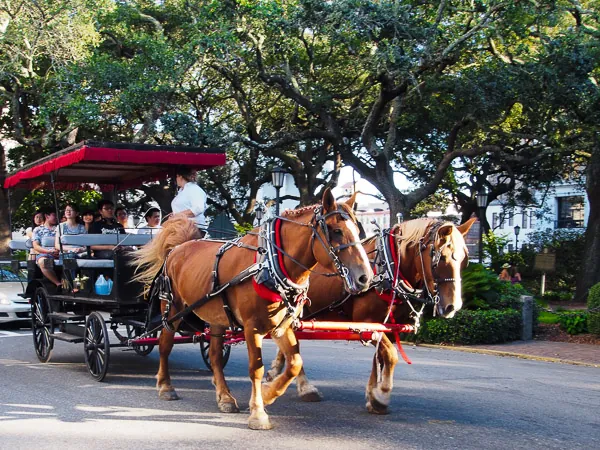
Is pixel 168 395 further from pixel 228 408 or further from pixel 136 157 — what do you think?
pixel 136 157

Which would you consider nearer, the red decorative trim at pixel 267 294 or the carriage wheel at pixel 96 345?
the red decorative trim at pixel 267 294

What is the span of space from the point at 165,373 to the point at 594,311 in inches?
375

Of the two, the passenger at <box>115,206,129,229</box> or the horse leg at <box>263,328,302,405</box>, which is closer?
the horse leg at <box>263,328,302,405</box>

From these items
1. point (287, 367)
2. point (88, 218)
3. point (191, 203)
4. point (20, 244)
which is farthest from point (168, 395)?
point (20, 244)

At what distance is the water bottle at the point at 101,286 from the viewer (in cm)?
893

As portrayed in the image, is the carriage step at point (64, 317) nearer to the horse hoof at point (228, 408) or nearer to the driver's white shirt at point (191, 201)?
the driver's white shirt at point (191, 201)

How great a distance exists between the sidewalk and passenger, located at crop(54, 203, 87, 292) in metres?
7.14

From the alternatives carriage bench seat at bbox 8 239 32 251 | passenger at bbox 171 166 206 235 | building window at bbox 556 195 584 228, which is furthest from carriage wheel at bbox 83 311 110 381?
building window at bbox 556 195 584 228

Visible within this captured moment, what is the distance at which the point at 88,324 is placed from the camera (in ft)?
29.4

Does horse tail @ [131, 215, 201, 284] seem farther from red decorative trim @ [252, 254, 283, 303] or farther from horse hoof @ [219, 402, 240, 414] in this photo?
red decorative trim @ [252, 254, 283, 303]

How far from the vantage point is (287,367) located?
20.8ft

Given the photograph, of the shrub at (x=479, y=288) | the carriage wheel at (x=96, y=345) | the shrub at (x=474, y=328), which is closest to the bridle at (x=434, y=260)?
the carriage wheel at (x=96, y=345)

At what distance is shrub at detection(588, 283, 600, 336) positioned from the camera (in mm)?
13805

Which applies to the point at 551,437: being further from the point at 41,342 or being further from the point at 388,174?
the point at 388,174
